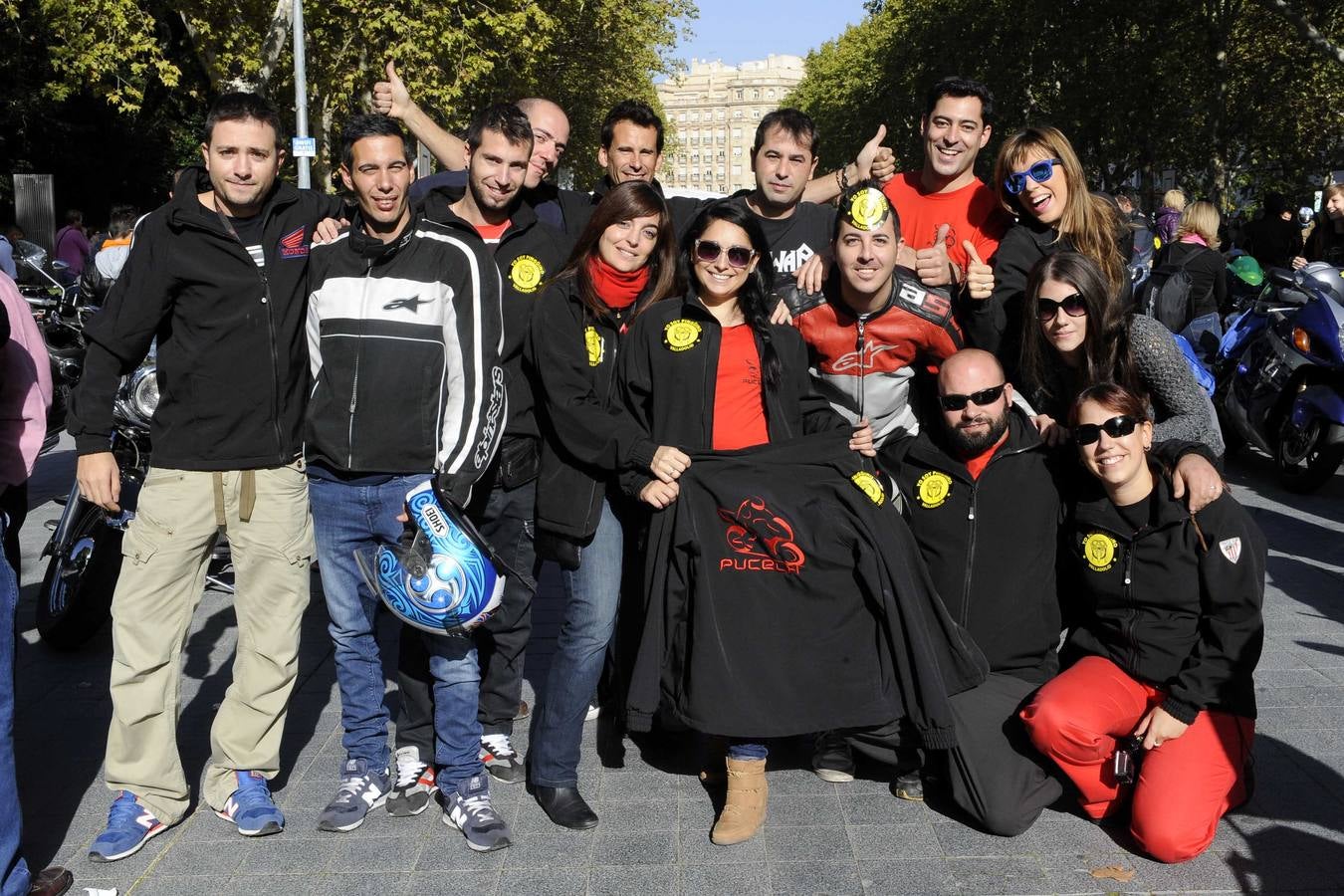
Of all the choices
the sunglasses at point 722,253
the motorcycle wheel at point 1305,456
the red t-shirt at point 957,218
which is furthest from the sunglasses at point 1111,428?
the motorcycle wheel at point 1305,456

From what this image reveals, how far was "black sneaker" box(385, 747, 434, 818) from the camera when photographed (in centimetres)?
424

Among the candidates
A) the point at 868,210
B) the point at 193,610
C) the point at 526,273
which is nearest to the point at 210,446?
the point at 193,610

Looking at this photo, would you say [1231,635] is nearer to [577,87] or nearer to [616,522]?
[616,522]

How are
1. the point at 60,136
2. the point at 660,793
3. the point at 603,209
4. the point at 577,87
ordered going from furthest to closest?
the point at 577,87
the point at 60,136
the point at 660,793
the point at 603,209

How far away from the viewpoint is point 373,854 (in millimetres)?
3969

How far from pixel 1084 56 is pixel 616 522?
32.4 meters

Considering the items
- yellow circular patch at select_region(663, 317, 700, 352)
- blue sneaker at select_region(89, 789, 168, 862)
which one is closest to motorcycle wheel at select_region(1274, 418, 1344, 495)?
yellow circular patch at select_region(663, 317, 700, 352)

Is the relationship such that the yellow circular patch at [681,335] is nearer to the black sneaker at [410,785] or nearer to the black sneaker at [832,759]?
the black sneaker at [832,759]

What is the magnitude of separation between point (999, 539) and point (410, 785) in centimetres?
208

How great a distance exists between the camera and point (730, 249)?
4031mm

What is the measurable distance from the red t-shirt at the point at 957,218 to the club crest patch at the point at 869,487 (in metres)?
1.12

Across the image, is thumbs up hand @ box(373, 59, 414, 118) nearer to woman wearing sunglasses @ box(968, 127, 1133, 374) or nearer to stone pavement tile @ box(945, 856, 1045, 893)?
woman wearing sunglasses @ box(968, 127, 1133, 374)

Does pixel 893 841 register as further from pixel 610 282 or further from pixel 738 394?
pixel 610 282

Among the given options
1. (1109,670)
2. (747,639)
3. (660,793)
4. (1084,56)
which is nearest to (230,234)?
(747,639)
